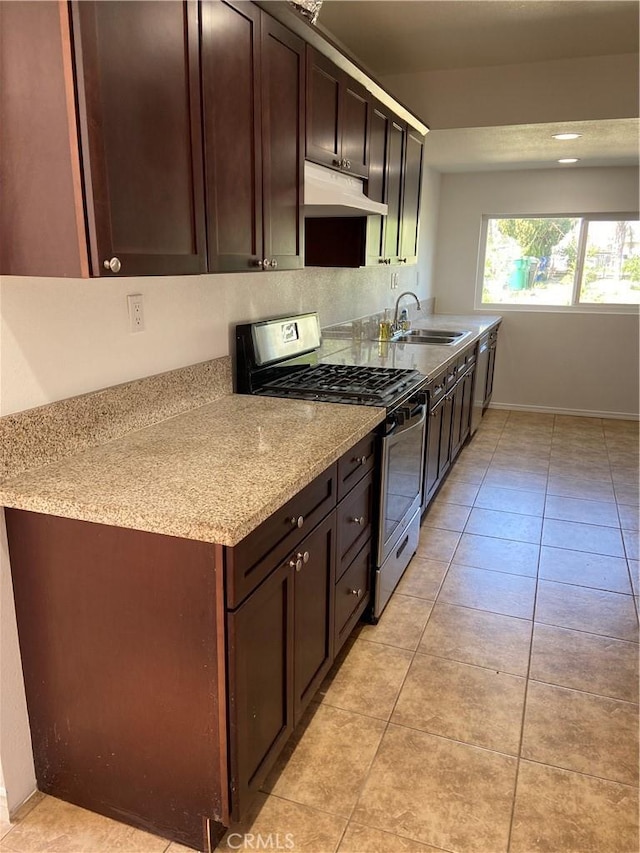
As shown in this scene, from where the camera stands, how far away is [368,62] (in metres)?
3.50

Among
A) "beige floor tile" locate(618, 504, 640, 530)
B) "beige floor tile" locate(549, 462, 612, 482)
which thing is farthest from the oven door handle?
"beige floor tile" locate(549, 462, 612, 482)

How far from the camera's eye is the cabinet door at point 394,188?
3207 millimetres

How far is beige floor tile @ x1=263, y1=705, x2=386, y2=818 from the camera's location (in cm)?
172

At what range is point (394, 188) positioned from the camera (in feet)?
10.9

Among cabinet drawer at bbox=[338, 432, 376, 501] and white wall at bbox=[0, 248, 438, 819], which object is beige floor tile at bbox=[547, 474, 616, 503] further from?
white wall at bbox=[0, 248, 438, 819]

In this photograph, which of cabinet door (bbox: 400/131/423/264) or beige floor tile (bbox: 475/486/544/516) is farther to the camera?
beige floor tile (bbox: 475/486/544/516)

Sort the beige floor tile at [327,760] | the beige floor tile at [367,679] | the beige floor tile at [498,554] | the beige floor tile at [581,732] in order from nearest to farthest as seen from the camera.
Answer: the beige floor tile at [327,760], the beige floor tile at [581,732], the beige floor tile at [367,679], the beige floor tile at [498,554]

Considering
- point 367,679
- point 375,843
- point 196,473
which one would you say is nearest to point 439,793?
point 375,843

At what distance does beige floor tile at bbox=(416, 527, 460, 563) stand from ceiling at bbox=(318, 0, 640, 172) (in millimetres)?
2421

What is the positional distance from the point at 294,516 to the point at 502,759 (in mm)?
1014

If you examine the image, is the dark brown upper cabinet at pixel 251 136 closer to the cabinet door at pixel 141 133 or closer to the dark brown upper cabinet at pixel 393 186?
the cabinet door at pixel 141 133

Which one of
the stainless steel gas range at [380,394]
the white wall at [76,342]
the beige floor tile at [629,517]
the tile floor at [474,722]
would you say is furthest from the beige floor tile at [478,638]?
the white wall at [76,342]

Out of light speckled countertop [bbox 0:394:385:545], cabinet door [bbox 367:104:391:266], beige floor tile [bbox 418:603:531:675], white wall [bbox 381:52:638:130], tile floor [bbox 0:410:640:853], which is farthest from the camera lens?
white wall [bbox 381:52:638:130]

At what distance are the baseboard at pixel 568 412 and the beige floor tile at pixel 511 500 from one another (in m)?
2.25
